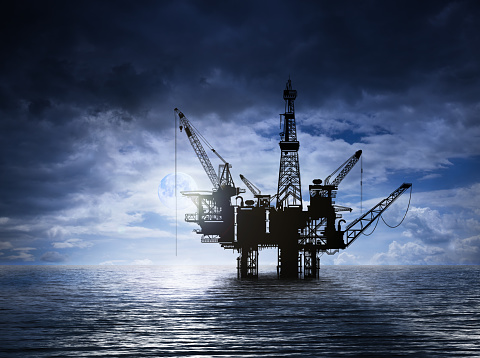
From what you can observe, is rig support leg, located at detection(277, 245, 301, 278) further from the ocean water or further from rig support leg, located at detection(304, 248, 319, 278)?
the ocean water

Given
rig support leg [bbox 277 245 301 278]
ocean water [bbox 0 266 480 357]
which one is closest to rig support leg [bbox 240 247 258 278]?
rig support leg [bbox 277 245 301 278]

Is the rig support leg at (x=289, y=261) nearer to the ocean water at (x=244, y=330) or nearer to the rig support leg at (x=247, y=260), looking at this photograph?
the rig support leg at (x=247, y=260)

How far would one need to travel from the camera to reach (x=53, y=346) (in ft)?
61.2

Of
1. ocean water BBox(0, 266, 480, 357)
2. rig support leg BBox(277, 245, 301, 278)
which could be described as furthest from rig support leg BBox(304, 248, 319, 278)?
ocean water BBox(0, 266, 480, 357)

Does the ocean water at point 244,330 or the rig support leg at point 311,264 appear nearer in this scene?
the ocean water at point 244,330

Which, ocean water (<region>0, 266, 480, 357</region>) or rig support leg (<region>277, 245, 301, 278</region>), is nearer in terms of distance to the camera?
Result: ocean water (<region>0, 266, 480, 357</region>)

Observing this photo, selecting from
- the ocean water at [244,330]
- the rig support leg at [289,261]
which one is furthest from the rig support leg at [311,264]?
the ocean water at [244,330]

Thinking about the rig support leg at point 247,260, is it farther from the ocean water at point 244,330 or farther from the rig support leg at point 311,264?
the ocean water at point 244,330

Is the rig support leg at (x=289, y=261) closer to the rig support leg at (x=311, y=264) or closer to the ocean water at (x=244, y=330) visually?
the rig support leg at (x=311, y=264)

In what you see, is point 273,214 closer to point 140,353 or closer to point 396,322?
point 396,322

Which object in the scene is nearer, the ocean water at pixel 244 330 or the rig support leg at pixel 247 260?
the ocean water at pixel 244 330

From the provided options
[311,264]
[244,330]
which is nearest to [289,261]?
[311,264]

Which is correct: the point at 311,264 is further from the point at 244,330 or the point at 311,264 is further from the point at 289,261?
the point at 244,330

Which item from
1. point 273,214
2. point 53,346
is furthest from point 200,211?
point 53,346
